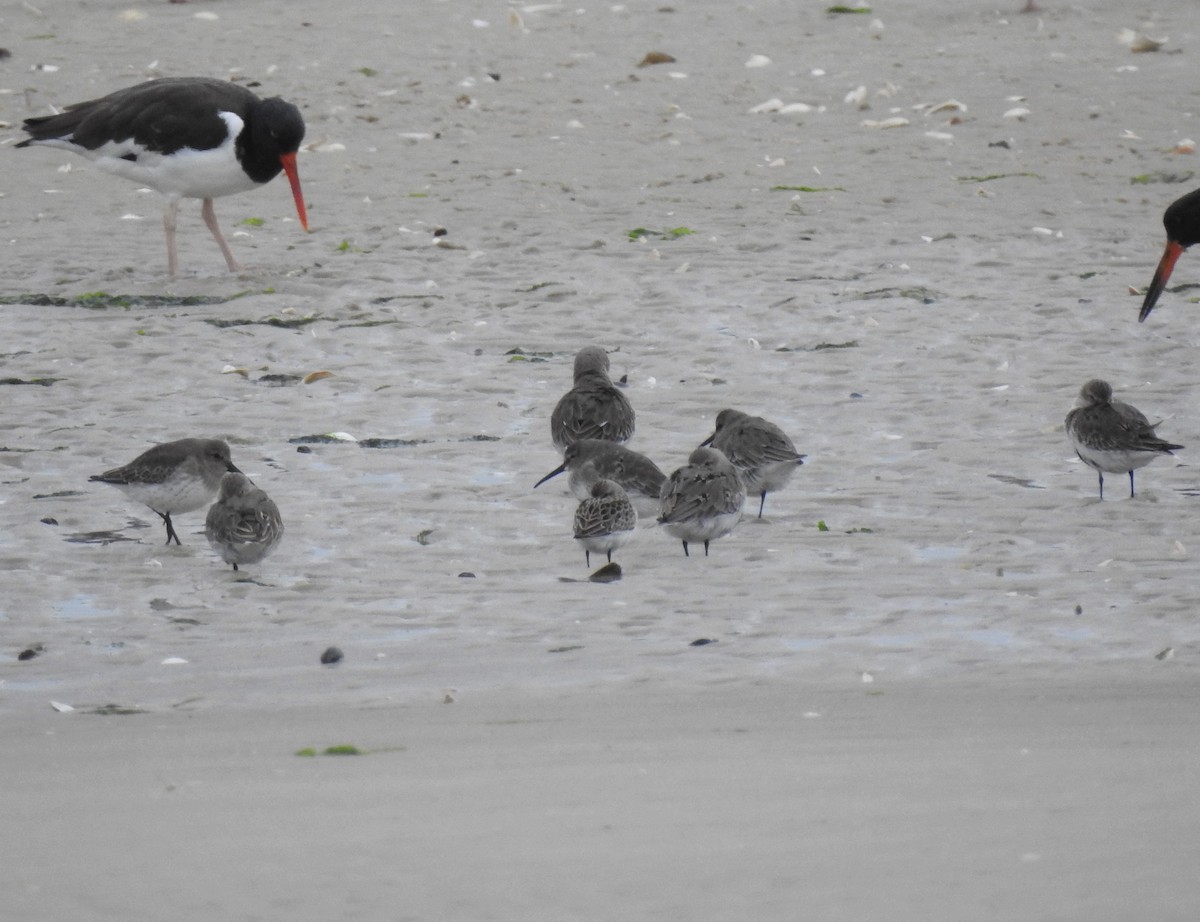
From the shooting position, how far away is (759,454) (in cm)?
781

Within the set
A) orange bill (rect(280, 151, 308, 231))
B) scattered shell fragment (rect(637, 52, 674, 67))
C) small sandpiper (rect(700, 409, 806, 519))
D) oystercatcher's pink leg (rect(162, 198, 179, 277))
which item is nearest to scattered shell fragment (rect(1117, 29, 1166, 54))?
scattered shell fragment (rect(637, 52, 674, 67))

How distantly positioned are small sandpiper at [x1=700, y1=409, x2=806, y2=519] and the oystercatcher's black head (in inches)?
221

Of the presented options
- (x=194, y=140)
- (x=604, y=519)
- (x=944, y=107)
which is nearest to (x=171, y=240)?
(x=194, y=140)

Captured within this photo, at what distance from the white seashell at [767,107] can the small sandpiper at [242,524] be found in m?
9.69

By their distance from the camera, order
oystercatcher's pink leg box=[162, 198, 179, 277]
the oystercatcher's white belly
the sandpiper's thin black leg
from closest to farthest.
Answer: the sandpiper's thin black leg, oystercatcher's pink leg box=[162, 198, 179, 277], the oystercatcher's white belly

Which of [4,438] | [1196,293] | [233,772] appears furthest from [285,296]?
[233,772]

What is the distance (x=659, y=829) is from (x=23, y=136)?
1279 centimetres

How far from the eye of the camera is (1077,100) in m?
16.0

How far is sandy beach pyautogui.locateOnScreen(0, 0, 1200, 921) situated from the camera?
4531 mm

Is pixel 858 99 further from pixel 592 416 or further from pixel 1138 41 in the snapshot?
pixel 592 416

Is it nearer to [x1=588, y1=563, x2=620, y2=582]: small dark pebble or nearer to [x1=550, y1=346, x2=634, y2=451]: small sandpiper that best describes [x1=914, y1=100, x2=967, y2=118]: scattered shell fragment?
[x1=550, y1=346, x2=634, y2=451]: small sandpiper

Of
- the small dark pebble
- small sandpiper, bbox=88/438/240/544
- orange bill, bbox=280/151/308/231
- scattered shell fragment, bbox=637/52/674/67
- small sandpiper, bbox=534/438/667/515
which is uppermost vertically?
scattered shell fragment, bbox=637/52/674/67

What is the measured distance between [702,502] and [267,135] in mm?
6419

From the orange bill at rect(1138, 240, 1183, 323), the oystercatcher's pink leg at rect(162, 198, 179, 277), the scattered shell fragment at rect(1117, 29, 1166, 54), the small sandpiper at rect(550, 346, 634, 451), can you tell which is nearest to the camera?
the small sandpiper at rect(550, 346, 634, 451)
